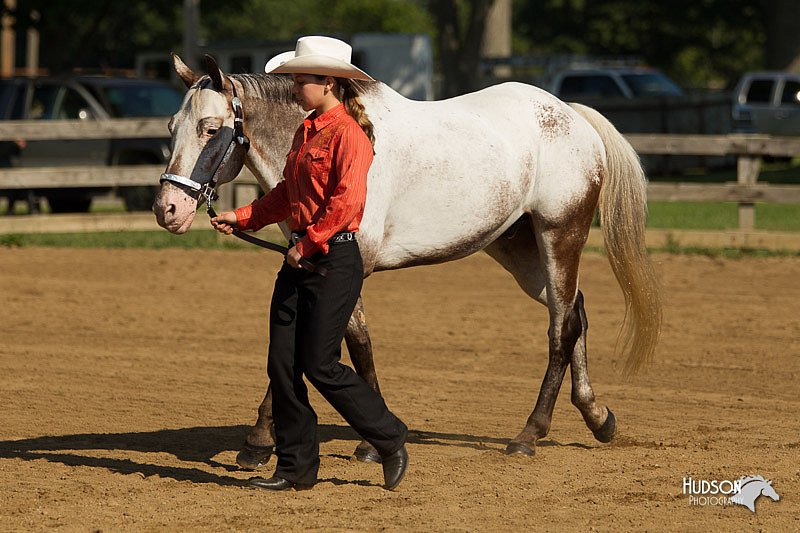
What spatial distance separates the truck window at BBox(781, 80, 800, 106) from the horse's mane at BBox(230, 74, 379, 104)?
953 inches

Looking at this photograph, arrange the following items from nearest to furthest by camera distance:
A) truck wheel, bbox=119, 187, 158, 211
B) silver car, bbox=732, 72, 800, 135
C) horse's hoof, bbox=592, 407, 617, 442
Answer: horse's hoof, bbox=592, 407, 617, 442, truck wheel, bbox=119, 187, 158, 211, silver car, bbox=732, 72, 800, 135

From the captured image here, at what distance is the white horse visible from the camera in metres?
5.64

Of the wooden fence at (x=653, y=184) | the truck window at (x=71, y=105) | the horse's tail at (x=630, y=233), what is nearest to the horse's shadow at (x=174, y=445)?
the horse's tail at (x=630, y=233)

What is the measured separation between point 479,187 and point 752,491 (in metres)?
1.92

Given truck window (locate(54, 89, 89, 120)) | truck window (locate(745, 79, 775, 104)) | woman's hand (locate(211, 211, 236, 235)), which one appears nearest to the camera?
woman's hand (locate(211, 211, 236, 235))

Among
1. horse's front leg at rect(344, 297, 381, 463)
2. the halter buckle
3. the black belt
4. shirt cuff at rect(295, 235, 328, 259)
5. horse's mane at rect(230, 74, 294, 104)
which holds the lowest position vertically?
horse's front leg at rect(344, 297, 381, 463)

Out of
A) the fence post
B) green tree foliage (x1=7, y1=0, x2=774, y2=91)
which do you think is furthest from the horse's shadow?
green tree foliage (x1=7, y1=0, x2=774, y2=91)

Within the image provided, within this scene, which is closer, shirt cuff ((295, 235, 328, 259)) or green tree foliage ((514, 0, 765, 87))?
shirt cuff ((295, 235, 328, 259))

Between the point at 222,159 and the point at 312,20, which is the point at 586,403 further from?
the point at 312,20

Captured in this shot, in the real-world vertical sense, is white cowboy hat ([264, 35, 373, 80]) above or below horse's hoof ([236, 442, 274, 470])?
above

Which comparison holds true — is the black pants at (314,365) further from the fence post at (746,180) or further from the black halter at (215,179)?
the fence post at (746,180)

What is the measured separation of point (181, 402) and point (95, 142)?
11.5 metres

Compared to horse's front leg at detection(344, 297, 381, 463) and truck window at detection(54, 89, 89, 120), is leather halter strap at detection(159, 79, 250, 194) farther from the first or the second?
truck window at detection(54, 89, 89, 120)

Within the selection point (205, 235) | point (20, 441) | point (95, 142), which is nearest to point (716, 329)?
point (20, 441)
